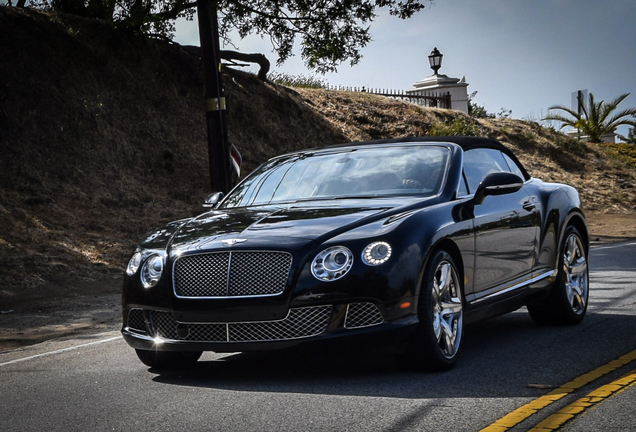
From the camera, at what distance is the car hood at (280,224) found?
5.53 meters

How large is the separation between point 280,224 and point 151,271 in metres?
0.90

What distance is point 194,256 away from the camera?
5.65 metres

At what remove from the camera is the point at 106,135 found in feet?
68.5

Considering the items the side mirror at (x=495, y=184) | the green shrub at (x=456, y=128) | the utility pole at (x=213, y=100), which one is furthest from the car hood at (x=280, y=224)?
the green shrub at (x=456, y=128)

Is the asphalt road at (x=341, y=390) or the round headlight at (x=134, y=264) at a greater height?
the round headlight at (x=134, y=264)

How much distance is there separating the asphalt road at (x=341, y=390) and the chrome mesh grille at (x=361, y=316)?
375 millimetres

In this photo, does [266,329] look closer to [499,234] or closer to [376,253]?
[376,253]

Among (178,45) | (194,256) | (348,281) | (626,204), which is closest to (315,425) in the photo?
(348,281)

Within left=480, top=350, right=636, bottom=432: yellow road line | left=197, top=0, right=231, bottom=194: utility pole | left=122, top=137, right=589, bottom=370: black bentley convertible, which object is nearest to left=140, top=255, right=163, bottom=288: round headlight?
left=122, top=137, right=589, bottom=370: black bentley convertible

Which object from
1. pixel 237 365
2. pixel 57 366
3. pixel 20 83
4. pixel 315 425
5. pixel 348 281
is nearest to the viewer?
pixel 315 425

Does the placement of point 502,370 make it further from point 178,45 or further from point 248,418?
point 178,45

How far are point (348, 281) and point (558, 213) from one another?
3106mm

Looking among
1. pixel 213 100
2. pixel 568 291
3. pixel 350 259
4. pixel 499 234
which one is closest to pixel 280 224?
pixel 350 259

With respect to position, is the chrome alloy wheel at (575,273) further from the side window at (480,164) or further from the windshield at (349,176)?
the windshield at (349,176)
